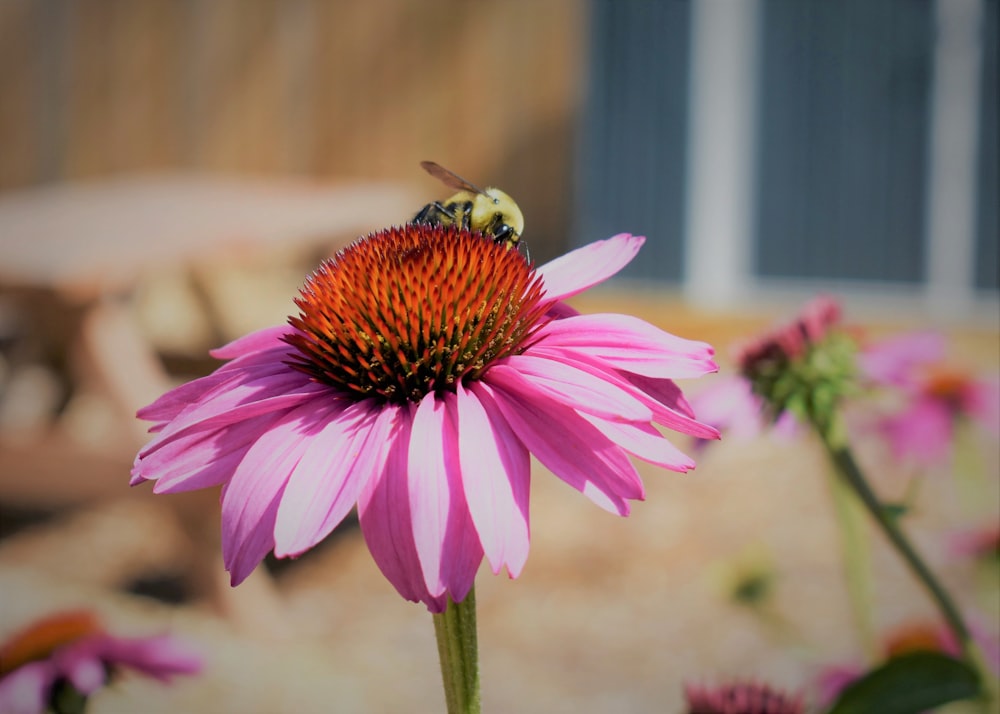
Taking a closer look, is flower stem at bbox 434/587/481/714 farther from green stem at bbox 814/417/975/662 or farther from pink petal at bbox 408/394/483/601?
green stem at bbox 814/417/975/662

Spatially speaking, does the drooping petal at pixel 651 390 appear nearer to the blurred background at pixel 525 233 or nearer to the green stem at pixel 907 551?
the green stem at pixel 907 551

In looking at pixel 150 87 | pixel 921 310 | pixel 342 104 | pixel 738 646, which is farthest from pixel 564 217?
pixel 738 646

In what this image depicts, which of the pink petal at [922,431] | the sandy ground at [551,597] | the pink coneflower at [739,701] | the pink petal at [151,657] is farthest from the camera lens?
the sandy ground at [551,597]

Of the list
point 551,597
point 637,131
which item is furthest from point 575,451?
point 637,131

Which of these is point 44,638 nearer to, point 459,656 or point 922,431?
point 459,656

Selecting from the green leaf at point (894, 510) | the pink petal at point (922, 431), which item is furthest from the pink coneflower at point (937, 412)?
the green leaf at point (894, 510)

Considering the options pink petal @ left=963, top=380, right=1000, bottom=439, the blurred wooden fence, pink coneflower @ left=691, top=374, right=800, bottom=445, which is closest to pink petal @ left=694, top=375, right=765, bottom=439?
pink coneflower @ left=691, top=374, right=800, bottom=445

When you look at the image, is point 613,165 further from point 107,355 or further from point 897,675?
point 897,675

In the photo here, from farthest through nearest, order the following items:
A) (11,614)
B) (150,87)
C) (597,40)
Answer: (150,87) < (597,40) < (11,614)
